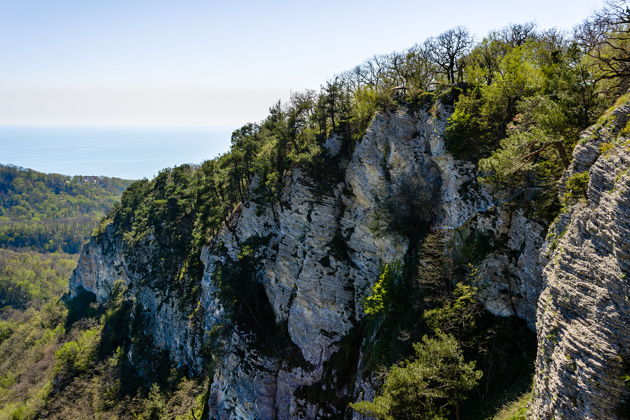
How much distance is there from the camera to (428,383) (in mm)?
18734

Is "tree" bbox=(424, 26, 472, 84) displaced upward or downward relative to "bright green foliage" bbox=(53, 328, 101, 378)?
upward

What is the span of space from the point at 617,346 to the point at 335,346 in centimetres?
2602

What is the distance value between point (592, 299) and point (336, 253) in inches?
965

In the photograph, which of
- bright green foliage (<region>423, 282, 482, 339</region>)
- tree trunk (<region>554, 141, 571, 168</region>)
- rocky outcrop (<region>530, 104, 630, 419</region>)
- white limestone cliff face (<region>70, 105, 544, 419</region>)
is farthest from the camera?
white limestone cliff face (<region>70, 105, 544, 419</region>)

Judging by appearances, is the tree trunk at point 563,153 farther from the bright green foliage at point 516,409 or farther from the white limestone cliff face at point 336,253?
the bright green foliage at point 516,409

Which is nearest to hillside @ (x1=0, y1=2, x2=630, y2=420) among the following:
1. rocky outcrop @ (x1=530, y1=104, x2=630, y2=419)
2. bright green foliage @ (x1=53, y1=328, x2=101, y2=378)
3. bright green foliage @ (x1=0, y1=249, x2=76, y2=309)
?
rocky outcrop @ (x1=530, y1=104, x2=630, y2=419)

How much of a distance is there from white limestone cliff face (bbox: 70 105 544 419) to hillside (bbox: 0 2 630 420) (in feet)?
0.58

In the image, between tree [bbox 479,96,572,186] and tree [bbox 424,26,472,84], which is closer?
tree [bbox 479,96,572,186]

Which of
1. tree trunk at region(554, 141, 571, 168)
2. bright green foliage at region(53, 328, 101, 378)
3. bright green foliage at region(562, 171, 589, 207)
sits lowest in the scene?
bright green foliage at region(53, 328, 101, 378)

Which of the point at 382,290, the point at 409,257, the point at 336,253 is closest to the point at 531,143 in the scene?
the point at 409,257

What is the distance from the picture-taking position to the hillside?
48.3ft

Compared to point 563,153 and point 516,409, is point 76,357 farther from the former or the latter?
point 563,153

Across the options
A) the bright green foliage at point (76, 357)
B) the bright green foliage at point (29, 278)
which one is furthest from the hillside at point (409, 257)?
the bright green foliage at point (29, 278)

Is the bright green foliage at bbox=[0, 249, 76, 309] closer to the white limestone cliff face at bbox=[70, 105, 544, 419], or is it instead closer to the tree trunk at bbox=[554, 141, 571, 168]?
the white limestone cliff face at bbox=[70, 105, 544, 419]
